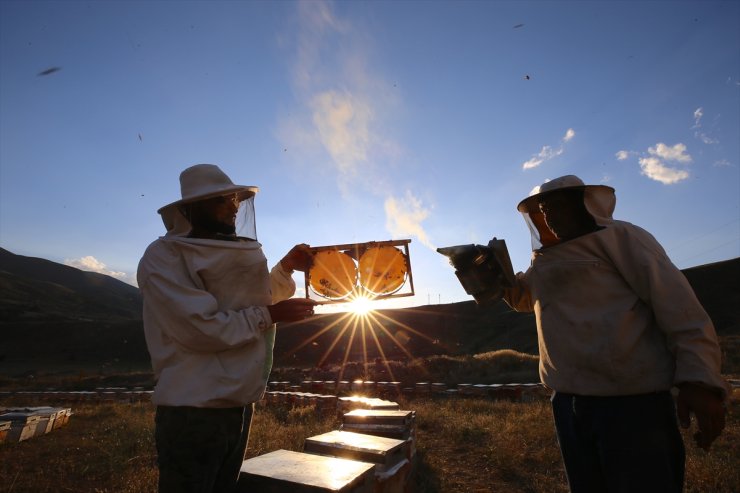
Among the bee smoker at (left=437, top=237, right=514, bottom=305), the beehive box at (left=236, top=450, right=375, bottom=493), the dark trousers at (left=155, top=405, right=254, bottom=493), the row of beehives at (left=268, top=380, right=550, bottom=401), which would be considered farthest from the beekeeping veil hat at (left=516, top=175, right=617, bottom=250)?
the row of beehives at (left=268, top=380, right=550, bottom=401)

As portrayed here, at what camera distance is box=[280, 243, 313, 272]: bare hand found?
11.1 feet

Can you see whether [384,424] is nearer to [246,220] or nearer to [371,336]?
[246,220]

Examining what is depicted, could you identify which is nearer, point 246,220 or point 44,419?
point 246,220

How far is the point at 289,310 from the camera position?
2.54 meters

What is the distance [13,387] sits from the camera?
82.1 ft

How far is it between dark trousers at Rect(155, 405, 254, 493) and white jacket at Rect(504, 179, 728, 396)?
6.66 feet

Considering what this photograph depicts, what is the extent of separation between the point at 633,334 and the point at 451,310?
51.3 m

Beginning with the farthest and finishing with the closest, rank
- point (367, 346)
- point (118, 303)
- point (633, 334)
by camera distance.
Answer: point (118, 303) < point (367, 346) < point (633, 334)

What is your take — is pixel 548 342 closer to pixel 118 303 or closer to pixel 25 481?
pixel 25 481

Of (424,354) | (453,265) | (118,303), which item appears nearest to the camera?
(453,265)

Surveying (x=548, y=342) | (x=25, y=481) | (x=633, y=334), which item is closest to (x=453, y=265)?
(x=548, y=342)

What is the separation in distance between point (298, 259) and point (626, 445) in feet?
7.99

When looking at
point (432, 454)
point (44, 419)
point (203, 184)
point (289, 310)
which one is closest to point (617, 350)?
point (289, 310)

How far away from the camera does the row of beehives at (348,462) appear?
2967 millimetres
